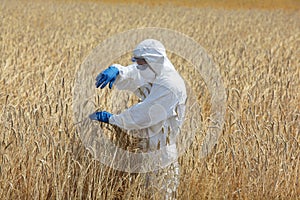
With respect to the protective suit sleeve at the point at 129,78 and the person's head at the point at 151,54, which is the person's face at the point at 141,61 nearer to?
the person's head at the point at 151,54

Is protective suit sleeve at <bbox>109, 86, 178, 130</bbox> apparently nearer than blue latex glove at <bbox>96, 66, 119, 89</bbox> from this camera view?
Yes

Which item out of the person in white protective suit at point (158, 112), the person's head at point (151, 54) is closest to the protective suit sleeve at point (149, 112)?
the person in white protective suit at point (158, 112)

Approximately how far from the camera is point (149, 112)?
9.75 ft

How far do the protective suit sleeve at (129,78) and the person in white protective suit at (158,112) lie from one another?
6.1 inches

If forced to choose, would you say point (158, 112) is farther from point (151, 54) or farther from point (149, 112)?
point (151, 54)

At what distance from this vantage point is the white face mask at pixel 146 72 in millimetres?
3154

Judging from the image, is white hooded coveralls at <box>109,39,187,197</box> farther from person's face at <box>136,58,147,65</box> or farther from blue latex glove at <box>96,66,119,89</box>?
blue latex glove at <box>96,66,119,89</box>

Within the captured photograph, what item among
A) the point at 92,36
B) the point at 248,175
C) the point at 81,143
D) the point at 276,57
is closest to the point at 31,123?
the point at 81,143

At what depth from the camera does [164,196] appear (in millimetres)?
2920

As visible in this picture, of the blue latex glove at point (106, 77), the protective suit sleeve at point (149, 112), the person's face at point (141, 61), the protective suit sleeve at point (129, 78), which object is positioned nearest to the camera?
the protective suit sleeve at point (149, 112)

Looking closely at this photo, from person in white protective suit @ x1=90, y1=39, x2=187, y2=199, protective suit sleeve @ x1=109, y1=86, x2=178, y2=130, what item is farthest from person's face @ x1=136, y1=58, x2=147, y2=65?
protective suit sleeve @ x1=109, y1=86, x2=178, y2=130

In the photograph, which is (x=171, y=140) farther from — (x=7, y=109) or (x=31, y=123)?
(x=7, y=109)

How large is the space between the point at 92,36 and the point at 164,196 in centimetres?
653

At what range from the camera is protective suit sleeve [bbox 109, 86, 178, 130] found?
2.97m
